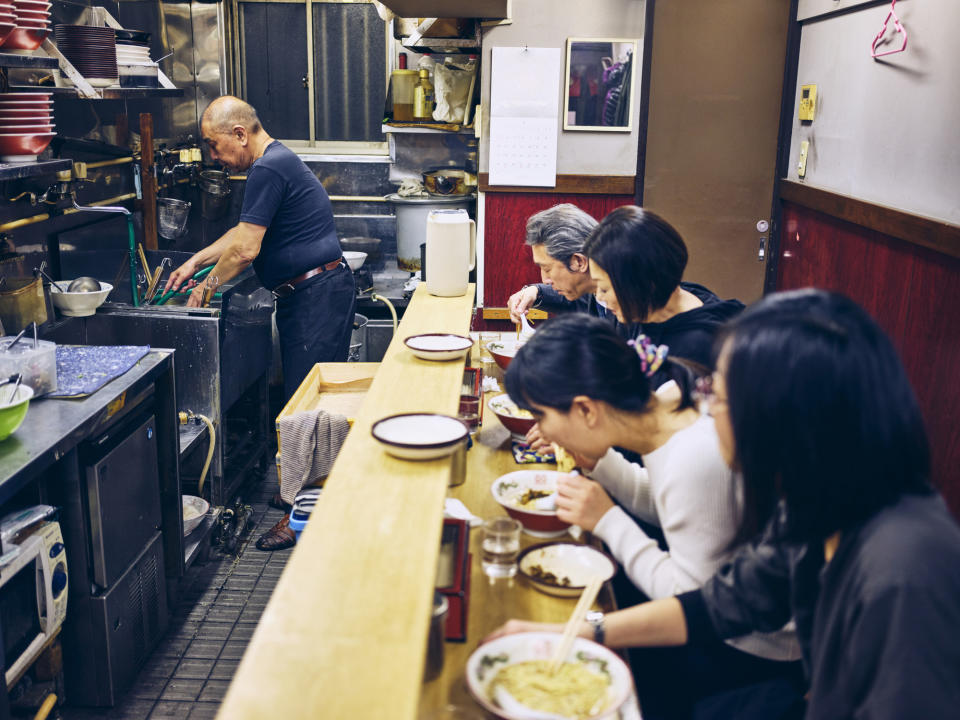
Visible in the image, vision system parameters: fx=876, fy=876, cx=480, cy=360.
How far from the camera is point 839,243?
390 cm

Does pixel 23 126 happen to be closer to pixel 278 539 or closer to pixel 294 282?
pixel 294 282

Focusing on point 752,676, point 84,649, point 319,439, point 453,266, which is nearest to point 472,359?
point 453,266

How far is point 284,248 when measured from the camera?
4223mm

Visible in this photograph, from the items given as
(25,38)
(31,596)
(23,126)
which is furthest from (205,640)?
(25,38)

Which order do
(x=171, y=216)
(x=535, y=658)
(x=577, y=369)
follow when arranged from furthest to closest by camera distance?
1. (x=171, y=216)
2. (x=577, y=369)
3. (x=535, y=658)

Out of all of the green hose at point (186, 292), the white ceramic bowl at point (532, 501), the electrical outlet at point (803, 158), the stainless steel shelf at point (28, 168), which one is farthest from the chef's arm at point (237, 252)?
the electrical outlet at point (803, 158)

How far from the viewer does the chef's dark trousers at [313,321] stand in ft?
14.1

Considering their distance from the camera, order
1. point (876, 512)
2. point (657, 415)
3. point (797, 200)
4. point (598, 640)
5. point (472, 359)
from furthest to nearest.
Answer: point (797, 200)
point (472, 359)
point (657, 415)
point (598, 640)
point (876, 512)

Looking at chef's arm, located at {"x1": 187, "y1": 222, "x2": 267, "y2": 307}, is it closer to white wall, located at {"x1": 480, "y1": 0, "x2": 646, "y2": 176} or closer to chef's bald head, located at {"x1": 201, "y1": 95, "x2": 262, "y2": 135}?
chef's bald head, located at {"x1": 201, "y1": 95, "x2": 262, "y2": 135}

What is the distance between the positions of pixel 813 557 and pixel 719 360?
0.37m

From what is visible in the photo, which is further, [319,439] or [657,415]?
[319,439]

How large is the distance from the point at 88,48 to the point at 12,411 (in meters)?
1.97

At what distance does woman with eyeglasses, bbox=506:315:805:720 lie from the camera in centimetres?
173

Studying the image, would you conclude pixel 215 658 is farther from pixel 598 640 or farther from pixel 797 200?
pixel 797 200
